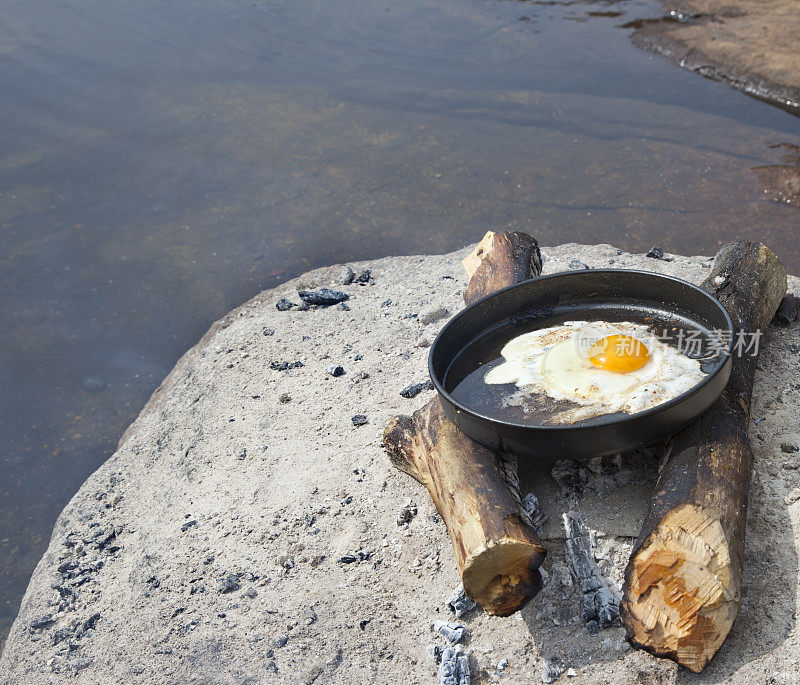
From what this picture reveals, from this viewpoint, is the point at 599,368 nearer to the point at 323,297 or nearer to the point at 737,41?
the point at 323,297

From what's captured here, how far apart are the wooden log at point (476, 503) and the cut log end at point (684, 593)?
37 cm

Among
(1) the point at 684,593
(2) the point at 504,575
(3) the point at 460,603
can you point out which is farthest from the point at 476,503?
(1) the point at 684,593

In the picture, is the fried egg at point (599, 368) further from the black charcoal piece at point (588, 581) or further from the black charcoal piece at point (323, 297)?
the black charcoal piece at point (323, 297)

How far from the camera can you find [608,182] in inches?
277

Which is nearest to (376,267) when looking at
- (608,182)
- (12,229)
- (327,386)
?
(327,386)

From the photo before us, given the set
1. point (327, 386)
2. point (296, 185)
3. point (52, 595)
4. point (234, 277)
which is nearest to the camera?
point (52, 595)

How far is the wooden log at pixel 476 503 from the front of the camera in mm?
2676

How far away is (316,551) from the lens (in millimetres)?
3375

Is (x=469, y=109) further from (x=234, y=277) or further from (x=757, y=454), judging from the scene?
(x=757, y=454)

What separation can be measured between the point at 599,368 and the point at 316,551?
153cm

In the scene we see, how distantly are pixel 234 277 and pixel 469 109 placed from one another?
3.87m

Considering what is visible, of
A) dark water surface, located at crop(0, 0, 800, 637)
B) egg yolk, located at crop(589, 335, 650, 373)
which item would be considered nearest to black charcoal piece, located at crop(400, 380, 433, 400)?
egg yolk, located at crop(589, 335, 650, 373)

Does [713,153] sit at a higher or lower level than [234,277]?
higher

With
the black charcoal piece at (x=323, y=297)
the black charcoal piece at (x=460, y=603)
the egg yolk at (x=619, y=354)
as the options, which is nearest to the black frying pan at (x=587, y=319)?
the egg yolk at (x=619, y=354)
